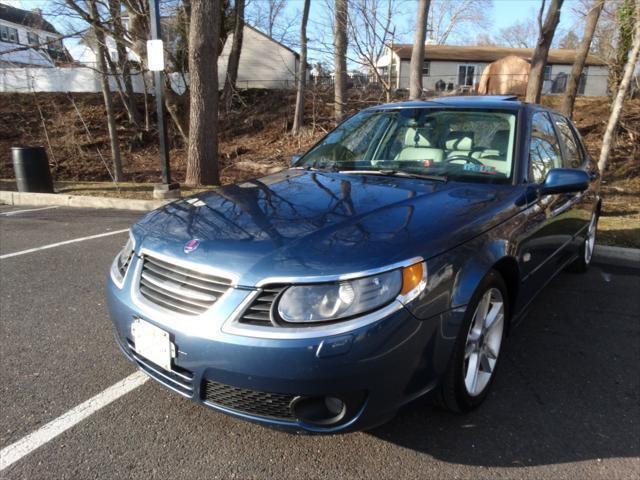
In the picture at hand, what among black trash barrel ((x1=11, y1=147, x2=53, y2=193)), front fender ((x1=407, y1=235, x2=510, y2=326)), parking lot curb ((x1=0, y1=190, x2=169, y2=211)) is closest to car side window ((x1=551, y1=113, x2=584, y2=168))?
front fender ((x1=407, y1=235, x2=510, y2=326))

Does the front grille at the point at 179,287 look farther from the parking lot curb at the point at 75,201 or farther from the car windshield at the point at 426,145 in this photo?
the parking lot curb at the point at 75,201

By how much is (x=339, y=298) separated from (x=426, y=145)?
190 centimetres

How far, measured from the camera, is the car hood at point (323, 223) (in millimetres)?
2018

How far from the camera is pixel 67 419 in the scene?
8.09 feet

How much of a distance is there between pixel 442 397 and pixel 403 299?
0.68 m

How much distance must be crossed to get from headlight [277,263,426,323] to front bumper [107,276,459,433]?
8 centimetres

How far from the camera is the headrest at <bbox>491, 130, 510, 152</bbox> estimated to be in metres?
3.19

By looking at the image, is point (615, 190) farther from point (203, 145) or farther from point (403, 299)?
point (403, 299)

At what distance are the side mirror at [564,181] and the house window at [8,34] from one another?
5570cm

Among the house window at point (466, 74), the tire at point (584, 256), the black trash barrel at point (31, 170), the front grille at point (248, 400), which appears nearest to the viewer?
the front grille at point (248, 400)

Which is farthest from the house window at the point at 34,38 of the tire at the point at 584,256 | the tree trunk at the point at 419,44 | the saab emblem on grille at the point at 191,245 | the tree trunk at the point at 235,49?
the tire at the point at 584,256

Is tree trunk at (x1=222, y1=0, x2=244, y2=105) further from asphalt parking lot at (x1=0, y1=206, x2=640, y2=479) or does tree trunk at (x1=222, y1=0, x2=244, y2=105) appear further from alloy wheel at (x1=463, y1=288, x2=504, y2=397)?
alloy wheel at (x1=463, y1=288, x2=504, y2=397)

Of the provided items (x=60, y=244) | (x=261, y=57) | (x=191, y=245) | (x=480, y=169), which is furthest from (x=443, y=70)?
(x=191, y=245)

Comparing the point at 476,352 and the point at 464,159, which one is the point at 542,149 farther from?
the point at 476,352
